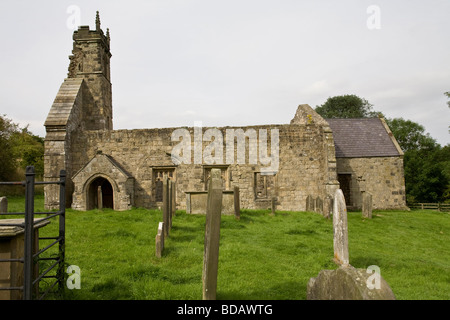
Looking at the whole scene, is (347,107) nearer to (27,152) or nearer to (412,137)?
A: (412,137)

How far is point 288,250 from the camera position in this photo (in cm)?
731

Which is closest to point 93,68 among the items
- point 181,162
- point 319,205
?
point 181,162

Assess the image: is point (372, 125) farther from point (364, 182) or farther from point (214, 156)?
point (214, 156)

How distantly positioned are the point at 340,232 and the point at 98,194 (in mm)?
10352

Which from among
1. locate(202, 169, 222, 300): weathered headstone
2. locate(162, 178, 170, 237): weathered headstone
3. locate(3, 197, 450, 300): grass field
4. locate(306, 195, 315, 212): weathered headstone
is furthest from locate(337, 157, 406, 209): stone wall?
locate(202, 169, 222, 300): weathered headstone

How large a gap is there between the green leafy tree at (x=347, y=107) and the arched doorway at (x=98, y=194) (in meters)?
36.4

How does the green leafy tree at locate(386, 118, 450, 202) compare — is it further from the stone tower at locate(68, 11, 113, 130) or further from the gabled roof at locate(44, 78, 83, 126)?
the gabled roof at locate(44, 78, 83, 126)

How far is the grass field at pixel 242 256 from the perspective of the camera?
4.80 m

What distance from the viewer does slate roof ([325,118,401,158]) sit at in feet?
61.4

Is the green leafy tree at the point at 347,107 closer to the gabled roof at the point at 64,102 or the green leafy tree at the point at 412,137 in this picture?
the green leafy tree at the point at 412,137

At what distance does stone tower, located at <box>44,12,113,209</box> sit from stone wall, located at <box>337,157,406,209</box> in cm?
1431
